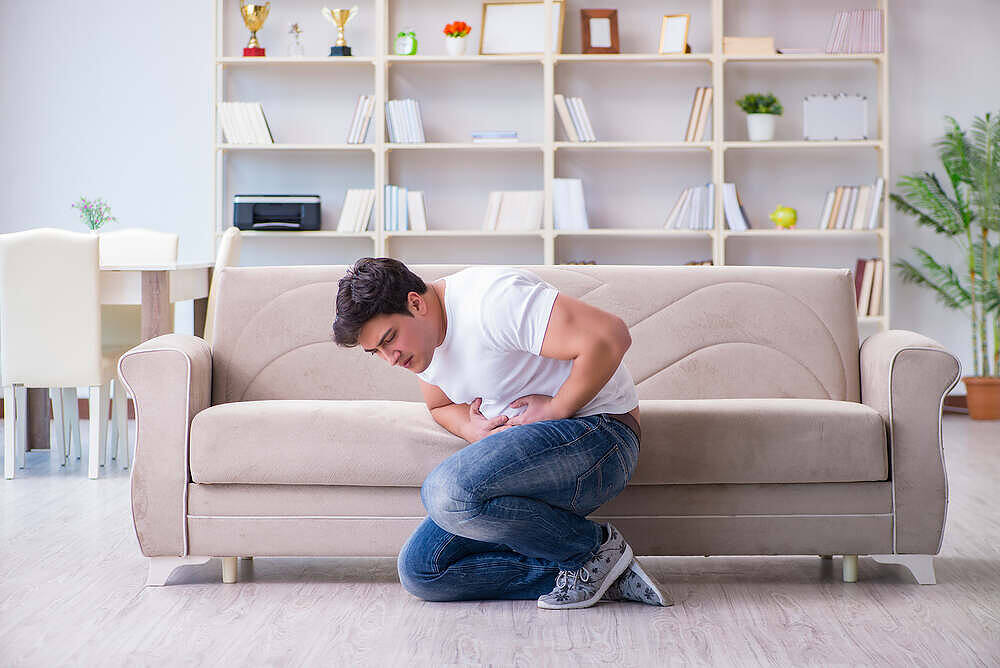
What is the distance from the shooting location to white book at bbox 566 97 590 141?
18.3ft

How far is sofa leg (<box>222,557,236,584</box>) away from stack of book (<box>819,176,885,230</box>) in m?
3.97

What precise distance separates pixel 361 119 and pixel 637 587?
12.5 feet

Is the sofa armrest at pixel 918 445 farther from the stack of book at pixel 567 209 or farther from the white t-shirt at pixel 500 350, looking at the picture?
the stack of book at pixel 567 209

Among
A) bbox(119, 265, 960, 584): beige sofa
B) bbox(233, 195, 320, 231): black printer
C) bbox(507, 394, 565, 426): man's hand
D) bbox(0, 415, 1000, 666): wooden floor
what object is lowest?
bbox(0, 415, 1000, 666): wooden floor

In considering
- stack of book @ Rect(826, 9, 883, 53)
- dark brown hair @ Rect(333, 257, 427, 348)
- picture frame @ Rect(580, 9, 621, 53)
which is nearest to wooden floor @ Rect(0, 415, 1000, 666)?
dark brown hair @ Rect(333, 257, 427, 348)

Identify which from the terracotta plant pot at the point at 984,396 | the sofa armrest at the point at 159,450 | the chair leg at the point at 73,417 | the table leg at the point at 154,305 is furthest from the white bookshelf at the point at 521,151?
the sofa armrest at the point at 159,450

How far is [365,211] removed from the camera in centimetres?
562

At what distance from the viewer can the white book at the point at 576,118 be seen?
18.3ft

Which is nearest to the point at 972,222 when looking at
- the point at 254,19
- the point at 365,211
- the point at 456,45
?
the point at 456,45

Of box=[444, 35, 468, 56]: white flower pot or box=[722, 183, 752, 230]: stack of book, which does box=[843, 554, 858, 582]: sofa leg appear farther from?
box=[444, 35, 468, 56]: white flower pot

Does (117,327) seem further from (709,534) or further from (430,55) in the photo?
(709,534)

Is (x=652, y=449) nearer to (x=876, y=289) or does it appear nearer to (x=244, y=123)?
(x=876, y=289)

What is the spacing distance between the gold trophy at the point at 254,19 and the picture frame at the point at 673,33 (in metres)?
2.05

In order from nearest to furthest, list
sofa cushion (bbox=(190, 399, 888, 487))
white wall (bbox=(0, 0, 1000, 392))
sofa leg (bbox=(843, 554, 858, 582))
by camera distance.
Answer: sofa cushion (bbox=(190, 399, 888, 487)), sofa leg (bbox=(843, 554, 858, 582)), white wall (bbox=(0, 0, 1000, 392))
